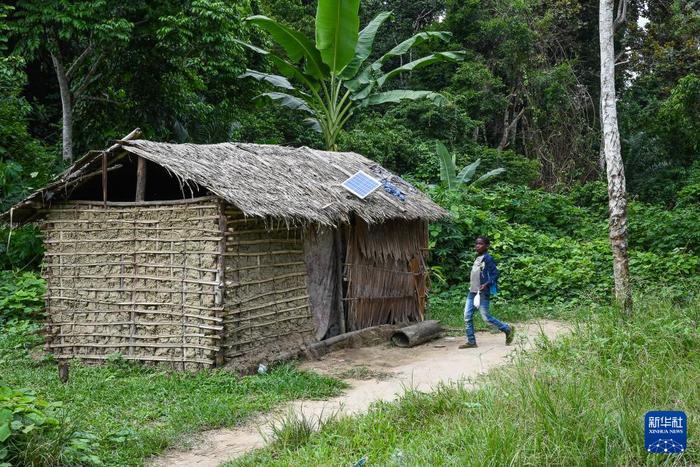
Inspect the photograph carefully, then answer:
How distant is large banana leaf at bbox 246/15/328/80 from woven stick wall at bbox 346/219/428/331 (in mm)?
4469

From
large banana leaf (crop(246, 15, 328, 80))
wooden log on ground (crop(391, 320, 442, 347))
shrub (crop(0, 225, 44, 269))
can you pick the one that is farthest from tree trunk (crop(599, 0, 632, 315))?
shrub (crop(0, 225, 44, 269))

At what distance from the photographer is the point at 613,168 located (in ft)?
27.9

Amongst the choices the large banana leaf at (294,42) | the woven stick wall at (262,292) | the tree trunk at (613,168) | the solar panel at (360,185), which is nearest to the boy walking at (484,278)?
the tree trunk at (613,168)

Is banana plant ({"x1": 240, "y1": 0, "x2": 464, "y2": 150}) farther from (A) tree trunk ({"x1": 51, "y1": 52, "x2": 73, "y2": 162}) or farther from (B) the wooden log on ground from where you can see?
(B) the wooden log on ground

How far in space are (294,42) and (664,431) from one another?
1157 cm

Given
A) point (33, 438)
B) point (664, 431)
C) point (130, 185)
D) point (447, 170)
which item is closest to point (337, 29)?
point (130, 185)

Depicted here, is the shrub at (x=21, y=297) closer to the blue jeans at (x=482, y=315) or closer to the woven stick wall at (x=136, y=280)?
the woven stick wall at (x=136, y=280)

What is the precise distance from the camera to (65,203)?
8.94 m

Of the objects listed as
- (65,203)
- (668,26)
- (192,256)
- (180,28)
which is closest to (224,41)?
(180,28)

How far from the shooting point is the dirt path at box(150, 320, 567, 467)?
5684 millimetres

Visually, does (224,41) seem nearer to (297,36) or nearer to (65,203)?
(297,36)

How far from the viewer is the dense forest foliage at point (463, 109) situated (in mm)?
12656

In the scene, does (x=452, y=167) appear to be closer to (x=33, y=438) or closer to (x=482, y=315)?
(x=482, y=315)

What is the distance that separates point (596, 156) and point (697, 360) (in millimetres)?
16917
